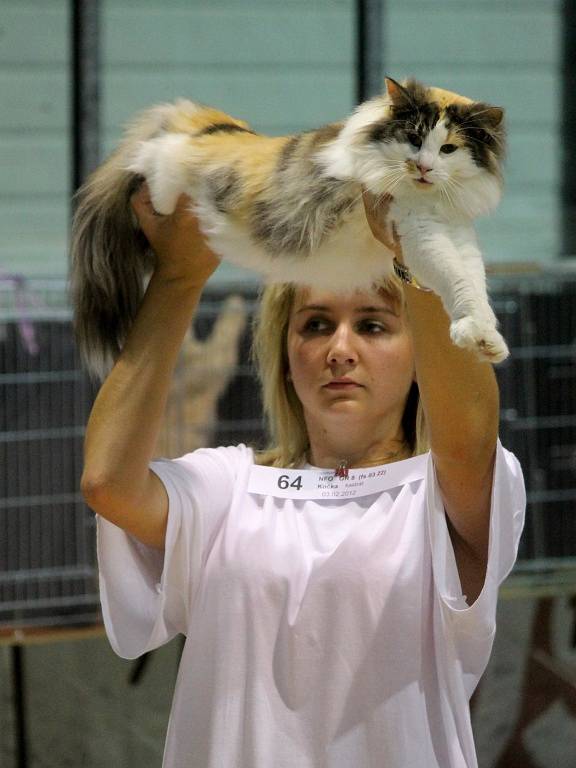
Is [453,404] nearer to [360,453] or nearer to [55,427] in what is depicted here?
[360,453]

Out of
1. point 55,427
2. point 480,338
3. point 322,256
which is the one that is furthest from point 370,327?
point 55,427

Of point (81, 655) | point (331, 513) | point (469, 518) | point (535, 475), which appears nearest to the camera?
point (469, 518)

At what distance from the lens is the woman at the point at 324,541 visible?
1.05 metres

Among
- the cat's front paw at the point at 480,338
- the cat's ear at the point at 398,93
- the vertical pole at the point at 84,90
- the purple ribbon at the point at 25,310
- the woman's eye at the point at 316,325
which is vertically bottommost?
the purple ribbon at the point at 25,310

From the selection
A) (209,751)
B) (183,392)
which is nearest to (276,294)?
(209,751)

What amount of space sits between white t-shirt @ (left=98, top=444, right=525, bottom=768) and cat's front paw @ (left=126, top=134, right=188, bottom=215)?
290mm

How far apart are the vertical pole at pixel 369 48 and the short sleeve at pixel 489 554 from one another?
7.01 ft

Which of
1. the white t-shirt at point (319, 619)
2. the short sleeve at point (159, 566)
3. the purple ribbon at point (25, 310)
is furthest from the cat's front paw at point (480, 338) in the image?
the purple ribbon at point (25, 310)

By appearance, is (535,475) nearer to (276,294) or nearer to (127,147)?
(276,294)

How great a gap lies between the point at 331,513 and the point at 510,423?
1.39 m

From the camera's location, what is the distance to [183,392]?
7.91 feet

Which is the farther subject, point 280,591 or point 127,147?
point 127,147

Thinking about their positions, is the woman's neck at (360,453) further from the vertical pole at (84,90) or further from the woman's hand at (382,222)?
the vertical pole at (84,90)

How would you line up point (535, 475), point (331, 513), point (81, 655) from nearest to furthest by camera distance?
point (331, 513) → point (81, 655) → point (535, 475)
